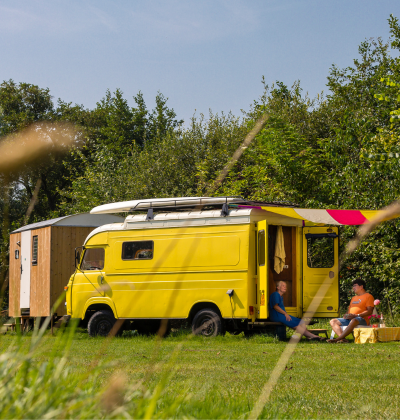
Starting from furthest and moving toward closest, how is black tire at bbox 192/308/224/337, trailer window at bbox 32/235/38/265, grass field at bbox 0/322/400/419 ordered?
trailer window at bbox 32/235/38/265 < black tire at bbox 192/308/224/337 < grass field at bbox 0/322/400/419

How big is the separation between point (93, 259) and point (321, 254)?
485cm

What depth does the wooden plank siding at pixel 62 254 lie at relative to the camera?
1419 cm

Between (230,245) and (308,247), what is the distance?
6.81 feet

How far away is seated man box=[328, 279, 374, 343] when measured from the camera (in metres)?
10.3

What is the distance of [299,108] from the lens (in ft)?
83.6

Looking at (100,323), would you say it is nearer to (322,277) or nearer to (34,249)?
(34,249)

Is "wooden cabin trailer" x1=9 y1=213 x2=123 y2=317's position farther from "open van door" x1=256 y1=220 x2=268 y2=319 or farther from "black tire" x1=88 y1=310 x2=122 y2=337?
"open van door" x1=256 y1=220 x2=268 y2=319

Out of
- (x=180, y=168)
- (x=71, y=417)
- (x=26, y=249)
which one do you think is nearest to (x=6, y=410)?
(x=71, y=417)

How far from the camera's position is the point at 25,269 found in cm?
Answer: 1567

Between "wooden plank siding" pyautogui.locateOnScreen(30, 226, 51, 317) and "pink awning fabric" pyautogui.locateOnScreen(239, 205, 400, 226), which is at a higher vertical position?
"pink awning fabric" pyautogui.locateOnScreen(239, 205, 400, 226)

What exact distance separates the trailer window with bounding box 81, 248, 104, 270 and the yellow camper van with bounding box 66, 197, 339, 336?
0.07 feet

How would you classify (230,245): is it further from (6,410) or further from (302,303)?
(6,410)

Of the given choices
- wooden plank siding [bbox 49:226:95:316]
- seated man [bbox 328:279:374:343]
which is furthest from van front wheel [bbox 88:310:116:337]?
seated man [bbox 328:279:374:343]

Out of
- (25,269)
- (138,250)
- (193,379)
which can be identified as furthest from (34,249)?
(193,379)
